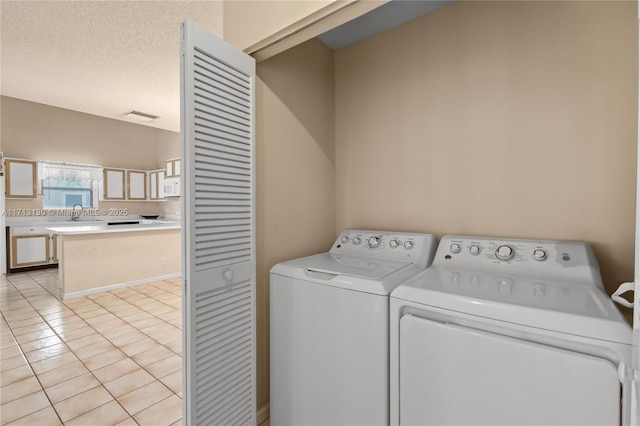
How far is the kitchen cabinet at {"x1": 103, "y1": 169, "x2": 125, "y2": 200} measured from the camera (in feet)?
20.1

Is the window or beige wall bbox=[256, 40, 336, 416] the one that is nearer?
beige wall bbox=[256, 40, 336, 416]

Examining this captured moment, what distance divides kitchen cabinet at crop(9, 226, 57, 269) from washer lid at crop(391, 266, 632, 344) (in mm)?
5854

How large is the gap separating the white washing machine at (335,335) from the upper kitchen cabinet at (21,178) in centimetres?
586

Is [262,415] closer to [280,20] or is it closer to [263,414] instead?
[263,414]

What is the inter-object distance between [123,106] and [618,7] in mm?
5504

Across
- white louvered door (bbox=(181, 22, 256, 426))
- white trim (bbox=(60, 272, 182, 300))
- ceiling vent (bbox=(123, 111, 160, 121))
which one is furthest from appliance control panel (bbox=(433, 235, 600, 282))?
ceiling vent (bbox=(123, 111, 160, 121))

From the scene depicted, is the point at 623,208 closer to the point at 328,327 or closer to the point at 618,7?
the point at 618,7

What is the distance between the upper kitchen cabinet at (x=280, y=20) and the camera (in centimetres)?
123

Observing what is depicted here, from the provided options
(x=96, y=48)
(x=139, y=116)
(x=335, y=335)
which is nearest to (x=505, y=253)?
(x=335, y=335)

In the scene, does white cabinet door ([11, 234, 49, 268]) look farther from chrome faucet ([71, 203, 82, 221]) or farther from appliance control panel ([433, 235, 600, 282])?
appliance control panel ([433, 235, 600, 282])

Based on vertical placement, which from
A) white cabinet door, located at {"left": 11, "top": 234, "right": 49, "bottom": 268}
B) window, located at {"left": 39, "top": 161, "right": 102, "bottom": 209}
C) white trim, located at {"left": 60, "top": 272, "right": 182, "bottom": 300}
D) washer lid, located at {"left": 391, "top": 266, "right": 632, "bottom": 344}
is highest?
window, located at {"left": 39, "top": 161, "right": 102, "bottom": 209}

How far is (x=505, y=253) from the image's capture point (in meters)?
1.46

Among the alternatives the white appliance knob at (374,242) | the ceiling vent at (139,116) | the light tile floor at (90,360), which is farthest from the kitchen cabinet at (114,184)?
the white appliance knob at (374,242)

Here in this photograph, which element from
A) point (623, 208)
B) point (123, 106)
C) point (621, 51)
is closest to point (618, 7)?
point (621, 51)
